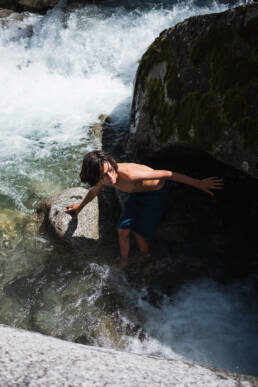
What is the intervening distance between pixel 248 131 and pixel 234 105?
1.26 ft

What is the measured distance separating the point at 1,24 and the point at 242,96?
1276 cm

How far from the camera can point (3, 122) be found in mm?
9086

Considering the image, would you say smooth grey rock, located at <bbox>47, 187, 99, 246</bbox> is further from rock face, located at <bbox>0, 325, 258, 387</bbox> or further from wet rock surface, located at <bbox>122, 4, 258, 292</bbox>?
rock face, located at <bbox>0, 325, 258, 387</bbox>

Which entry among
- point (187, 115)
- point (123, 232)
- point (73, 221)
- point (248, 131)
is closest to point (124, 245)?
point (123, 232)

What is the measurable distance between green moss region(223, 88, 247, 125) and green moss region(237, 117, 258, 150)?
→ 83mm

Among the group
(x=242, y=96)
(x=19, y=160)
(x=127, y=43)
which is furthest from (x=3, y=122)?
(x=242, y=96)

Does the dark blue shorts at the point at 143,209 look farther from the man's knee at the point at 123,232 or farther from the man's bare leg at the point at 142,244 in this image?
the man's bare leg at the point at 142,244

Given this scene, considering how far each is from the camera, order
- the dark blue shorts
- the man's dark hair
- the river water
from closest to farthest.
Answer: the man's dark hair, the river water, the dark blue shorts

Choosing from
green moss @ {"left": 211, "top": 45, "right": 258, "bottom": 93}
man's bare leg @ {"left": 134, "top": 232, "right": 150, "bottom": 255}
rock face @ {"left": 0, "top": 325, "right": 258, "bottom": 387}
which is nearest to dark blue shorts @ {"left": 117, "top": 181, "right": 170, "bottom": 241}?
man's bare leg @ {"left": 134, "top": 232, "right": 150, "bottom": 255}

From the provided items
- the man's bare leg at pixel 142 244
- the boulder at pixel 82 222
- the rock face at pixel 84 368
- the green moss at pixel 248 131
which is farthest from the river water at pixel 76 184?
the green moss at pixel 248 131

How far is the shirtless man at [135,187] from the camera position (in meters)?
4.04

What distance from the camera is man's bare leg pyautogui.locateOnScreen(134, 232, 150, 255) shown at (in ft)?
17.2

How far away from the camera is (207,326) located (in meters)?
4.40

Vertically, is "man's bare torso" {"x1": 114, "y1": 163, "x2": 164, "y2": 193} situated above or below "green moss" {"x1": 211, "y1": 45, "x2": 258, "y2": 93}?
below
